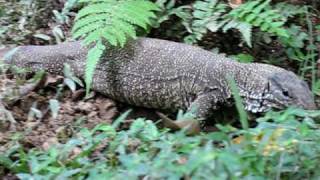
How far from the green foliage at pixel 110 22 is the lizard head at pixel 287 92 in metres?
0.94

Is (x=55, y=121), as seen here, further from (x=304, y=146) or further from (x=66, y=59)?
(x=304, y=146)

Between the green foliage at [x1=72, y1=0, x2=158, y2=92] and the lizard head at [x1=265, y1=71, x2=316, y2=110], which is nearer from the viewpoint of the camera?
the lizard head at [x1=265, y1=71, x2=316, y2=110]

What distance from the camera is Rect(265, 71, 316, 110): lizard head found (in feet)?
12.9

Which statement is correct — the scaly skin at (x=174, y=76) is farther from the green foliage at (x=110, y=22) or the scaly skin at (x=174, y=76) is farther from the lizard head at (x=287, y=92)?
the green foliage at (x=110, y=22)

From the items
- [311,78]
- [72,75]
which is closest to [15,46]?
[72,75]

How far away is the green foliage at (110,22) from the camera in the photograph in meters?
4.31

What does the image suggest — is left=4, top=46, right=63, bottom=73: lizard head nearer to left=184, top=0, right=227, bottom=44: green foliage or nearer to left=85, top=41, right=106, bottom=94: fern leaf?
left=85, top=41, right=106, bottom=94: fern leaf

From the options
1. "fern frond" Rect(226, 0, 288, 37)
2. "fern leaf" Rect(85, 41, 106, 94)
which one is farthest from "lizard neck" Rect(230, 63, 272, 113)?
"fern leaf" Rect(85, 41, 106, 94)

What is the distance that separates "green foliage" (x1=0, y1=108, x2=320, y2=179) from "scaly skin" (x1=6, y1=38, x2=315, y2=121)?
3.21ft

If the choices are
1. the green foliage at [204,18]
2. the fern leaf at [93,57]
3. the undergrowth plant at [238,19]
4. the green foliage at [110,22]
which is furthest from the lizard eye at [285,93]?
the fern leaf at [93,57]

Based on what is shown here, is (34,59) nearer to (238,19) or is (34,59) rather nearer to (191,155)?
(238,19)

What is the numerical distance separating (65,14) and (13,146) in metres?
1.81

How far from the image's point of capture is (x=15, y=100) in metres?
4.24

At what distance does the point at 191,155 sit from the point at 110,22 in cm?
222
